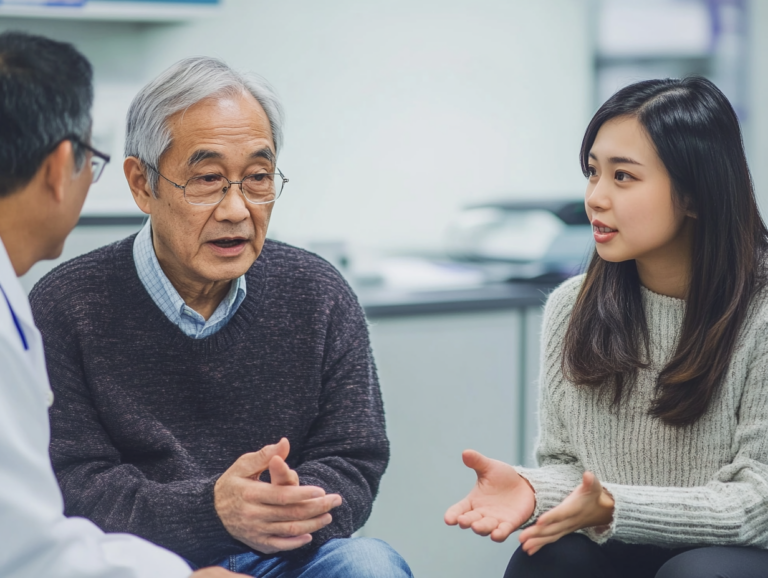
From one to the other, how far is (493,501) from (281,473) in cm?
32

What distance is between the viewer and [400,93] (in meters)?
2.71

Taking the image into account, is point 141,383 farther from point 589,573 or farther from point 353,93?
point 353,93

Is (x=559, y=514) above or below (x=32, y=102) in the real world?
below

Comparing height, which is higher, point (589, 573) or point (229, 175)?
point (229, 175)

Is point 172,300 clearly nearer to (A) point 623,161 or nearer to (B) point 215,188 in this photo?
(B) point 215,188

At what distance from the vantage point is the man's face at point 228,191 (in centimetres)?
123

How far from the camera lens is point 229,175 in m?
1.26

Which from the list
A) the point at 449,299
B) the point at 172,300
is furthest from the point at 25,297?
the point at 449,299

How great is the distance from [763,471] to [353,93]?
183cm

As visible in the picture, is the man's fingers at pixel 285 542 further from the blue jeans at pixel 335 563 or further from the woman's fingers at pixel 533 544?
the woman's fingers at pixel 533 544

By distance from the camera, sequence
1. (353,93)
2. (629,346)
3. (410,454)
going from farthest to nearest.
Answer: (353,93), (410,454), (629,346)

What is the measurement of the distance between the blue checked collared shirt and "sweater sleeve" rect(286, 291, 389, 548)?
0.17 m

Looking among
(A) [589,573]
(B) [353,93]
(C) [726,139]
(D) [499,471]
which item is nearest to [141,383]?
(D) [499,471]

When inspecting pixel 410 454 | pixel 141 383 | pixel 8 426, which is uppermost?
pixel 8 426
